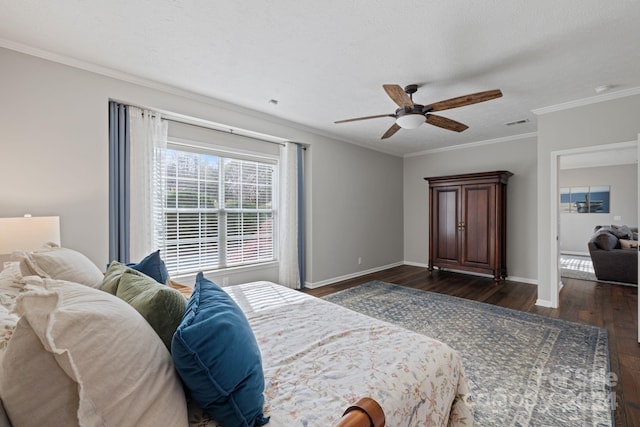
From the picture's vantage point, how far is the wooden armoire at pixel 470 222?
4.84 metres

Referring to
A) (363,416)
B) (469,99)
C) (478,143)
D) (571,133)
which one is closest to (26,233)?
(363,416)

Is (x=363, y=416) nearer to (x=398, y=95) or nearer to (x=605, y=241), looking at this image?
(x=398, y=95)

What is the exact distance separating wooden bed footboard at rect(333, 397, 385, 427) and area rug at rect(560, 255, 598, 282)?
6.18m

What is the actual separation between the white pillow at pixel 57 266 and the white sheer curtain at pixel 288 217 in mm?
2934

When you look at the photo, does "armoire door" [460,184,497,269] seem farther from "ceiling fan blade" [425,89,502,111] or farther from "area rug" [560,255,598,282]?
"ceiling fan blade" [425,89,502,111]

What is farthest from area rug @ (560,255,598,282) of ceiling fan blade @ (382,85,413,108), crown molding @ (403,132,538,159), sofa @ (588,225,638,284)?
ceiling fan blade @ (382,85,413,108)

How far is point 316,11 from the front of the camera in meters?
1.92

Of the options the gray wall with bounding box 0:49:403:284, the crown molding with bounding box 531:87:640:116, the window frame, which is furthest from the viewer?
the window frame

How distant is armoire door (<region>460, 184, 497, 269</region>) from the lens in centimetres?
487

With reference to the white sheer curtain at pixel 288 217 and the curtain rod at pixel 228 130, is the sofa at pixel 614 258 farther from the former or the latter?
the curtain rod at pixel 228 130

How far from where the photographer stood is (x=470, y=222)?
5.11 metres

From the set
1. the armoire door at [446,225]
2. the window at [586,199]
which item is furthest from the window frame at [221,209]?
the window at [586,199]

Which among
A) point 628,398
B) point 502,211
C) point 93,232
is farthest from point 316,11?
point 502,211

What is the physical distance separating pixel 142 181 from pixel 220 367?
2809 millimetres
